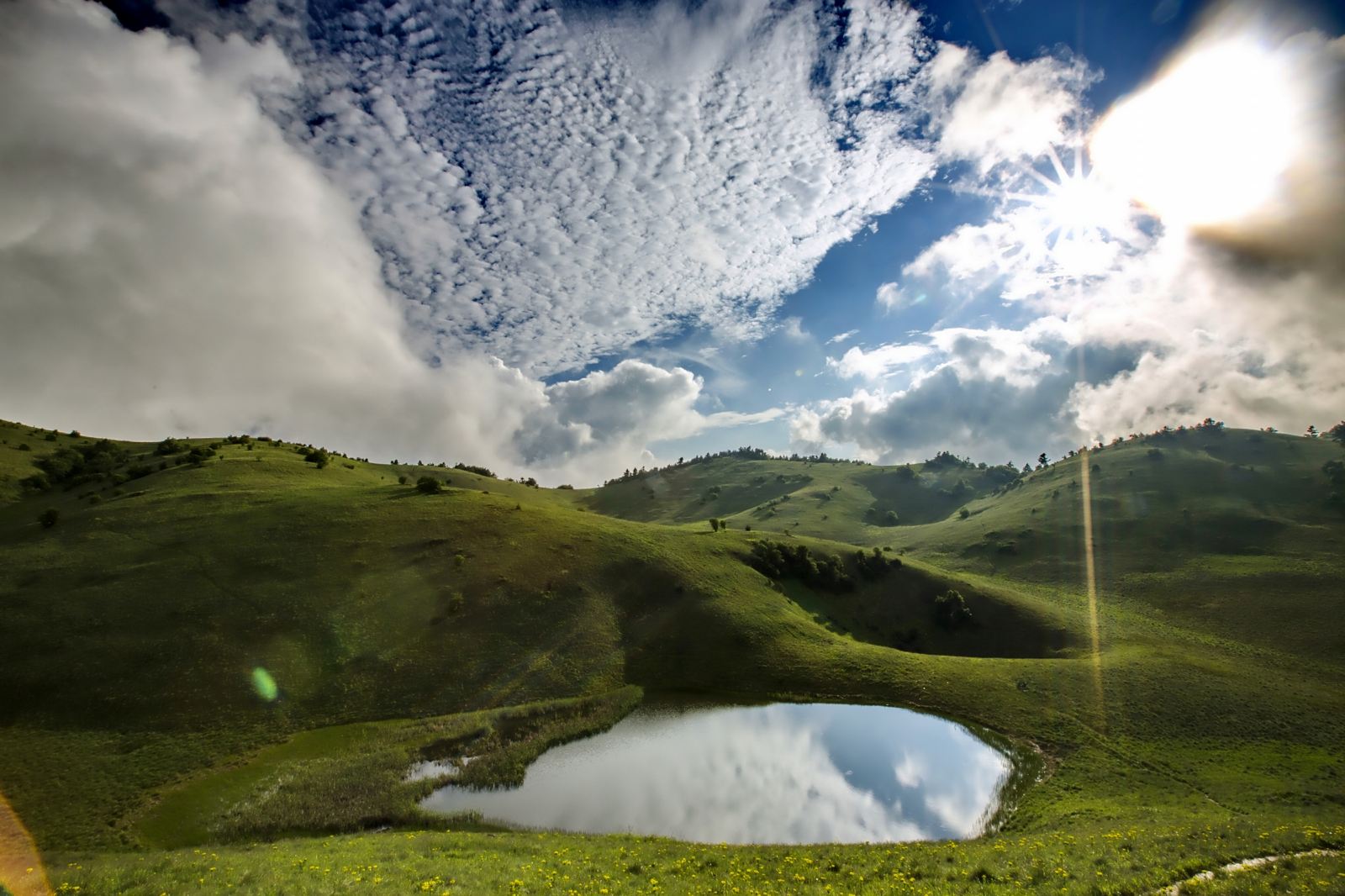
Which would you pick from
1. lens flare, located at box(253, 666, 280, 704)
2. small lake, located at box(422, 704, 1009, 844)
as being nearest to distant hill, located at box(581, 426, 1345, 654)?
small lake, located at box(422, 704, 1009, 844)

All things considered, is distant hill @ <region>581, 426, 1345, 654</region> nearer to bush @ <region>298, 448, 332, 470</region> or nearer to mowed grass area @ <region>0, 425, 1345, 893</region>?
mowed grass area @ <region>0, 425, 1345, 893</region>

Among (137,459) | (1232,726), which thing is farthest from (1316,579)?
(137,459)

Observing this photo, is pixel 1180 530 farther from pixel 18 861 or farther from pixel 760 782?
pixel 18 861

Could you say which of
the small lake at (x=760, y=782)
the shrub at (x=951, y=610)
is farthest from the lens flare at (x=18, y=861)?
the shrub at (x=951, y=610)

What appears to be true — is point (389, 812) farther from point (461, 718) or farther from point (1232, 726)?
point (1232, 726)

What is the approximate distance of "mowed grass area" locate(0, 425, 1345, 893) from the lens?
2531cm

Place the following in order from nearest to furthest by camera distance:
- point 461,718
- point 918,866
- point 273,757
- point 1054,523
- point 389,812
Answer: point 918,866 < point 389,812 < point 273,757 < point 461,718 < point 1054,523

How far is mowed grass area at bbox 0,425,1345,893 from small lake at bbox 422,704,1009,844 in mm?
3716

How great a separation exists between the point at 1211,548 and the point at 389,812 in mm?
147602

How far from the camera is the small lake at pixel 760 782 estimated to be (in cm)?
3300

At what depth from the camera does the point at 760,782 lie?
3856 centimetres

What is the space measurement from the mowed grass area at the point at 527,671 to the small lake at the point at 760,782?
372cm

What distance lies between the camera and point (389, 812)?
3319 centimetres

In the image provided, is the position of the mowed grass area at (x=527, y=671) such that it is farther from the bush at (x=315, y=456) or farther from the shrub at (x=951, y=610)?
the bush at (x=315, y=456)
